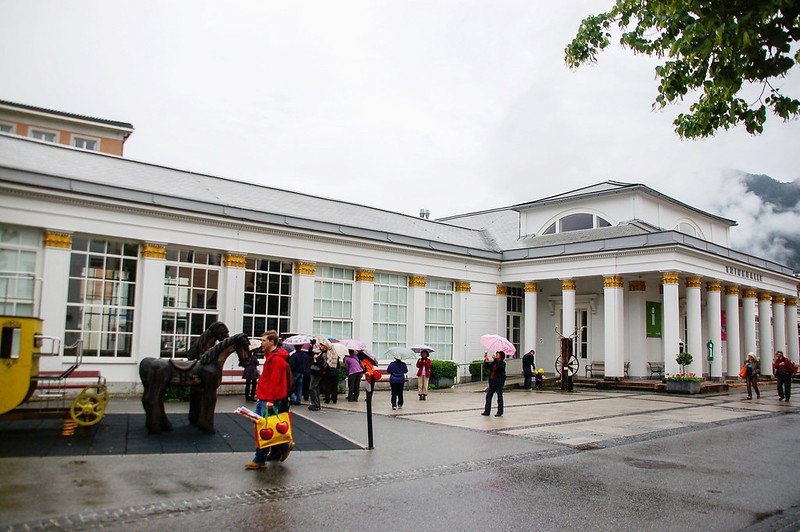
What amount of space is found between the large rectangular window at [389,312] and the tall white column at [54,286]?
11029 mm

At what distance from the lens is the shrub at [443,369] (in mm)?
24812

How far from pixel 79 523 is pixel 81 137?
40.5 meters

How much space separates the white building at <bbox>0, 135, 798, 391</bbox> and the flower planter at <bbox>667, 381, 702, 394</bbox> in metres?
0.73

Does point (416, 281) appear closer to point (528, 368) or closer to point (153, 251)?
point (528, 368)

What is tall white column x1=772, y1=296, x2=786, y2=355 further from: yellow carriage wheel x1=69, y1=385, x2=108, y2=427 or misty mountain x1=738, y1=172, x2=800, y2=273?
misty mountain x1=738, y1=172, x2=800, y2=273

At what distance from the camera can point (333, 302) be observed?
2355 cm

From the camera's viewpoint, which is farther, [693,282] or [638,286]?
[638,286]

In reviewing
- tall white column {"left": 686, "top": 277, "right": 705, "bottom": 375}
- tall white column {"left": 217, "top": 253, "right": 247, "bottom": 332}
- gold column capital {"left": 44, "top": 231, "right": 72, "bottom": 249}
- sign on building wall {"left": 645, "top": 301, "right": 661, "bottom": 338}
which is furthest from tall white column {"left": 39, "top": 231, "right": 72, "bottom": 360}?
sign on building wall {"left": 645, "top": 301, "right": 661, "bottom": 338}

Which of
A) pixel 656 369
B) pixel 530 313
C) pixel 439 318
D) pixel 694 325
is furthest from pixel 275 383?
pixel 656 369

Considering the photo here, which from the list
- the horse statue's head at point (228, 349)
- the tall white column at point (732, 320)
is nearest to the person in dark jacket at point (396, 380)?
the horse statue's head at point (228, 349)

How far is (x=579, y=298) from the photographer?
29859 millimetres

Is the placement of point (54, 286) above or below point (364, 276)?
below

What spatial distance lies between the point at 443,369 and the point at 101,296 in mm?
12657

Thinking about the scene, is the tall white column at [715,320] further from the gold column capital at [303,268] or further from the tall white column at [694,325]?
the gold column capital at [303,268]
